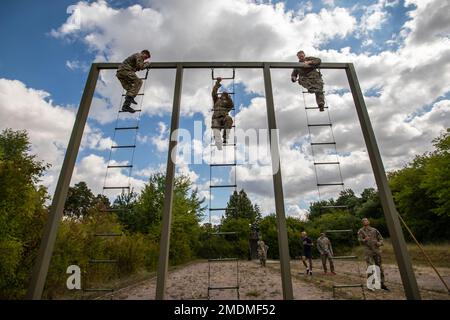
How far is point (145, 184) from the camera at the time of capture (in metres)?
21.4

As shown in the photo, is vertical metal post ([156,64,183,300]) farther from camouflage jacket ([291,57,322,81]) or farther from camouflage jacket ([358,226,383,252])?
camouflage jacket ([358,226,383,252])

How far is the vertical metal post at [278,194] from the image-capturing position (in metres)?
3.80

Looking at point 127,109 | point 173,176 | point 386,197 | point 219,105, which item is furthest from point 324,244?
point 127,109

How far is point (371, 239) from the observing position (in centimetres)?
646

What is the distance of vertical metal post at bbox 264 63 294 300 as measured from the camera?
12.5 ft

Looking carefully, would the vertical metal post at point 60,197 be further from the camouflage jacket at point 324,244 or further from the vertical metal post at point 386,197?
the camouflage jacket at point 324,244

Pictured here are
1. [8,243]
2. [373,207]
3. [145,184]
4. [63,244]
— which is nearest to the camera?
[8,243]

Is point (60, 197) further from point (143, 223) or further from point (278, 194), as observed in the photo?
point (143, 223)

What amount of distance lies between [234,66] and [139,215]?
1736cm

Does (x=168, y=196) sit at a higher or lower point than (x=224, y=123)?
lower

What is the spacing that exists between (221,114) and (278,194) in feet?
7.26
